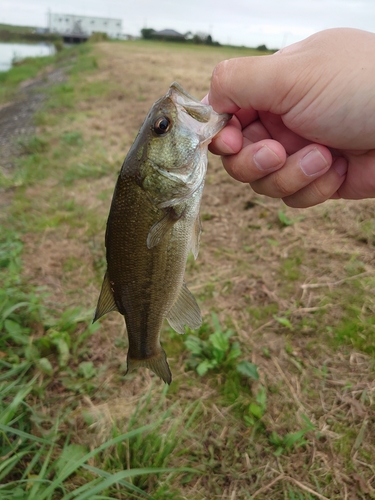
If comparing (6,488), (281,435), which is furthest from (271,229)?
(6,488)

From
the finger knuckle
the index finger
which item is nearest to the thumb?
the index finger

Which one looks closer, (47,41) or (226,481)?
(226,481)

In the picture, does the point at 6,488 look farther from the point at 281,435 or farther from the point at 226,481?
the point at 281,435

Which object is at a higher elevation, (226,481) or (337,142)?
(337,142)

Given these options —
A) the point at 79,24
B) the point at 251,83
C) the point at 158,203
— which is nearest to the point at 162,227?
the point at 158,203

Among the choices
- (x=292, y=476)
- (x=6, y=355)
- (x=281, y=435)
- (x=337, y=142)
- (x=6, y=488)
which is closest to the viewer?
(x=337, y=142)

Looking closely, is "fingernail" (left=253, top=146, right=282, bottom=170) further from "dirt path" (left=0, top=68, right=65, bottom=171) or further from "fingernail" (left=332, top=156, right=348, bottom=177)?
"dirt path" (left=0, top=68, right=65, bottom=171)

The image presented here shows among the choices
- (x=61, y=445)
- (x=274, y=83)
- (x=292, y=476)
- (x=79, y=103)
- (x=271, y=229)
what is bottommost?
(x=61, y=445)
